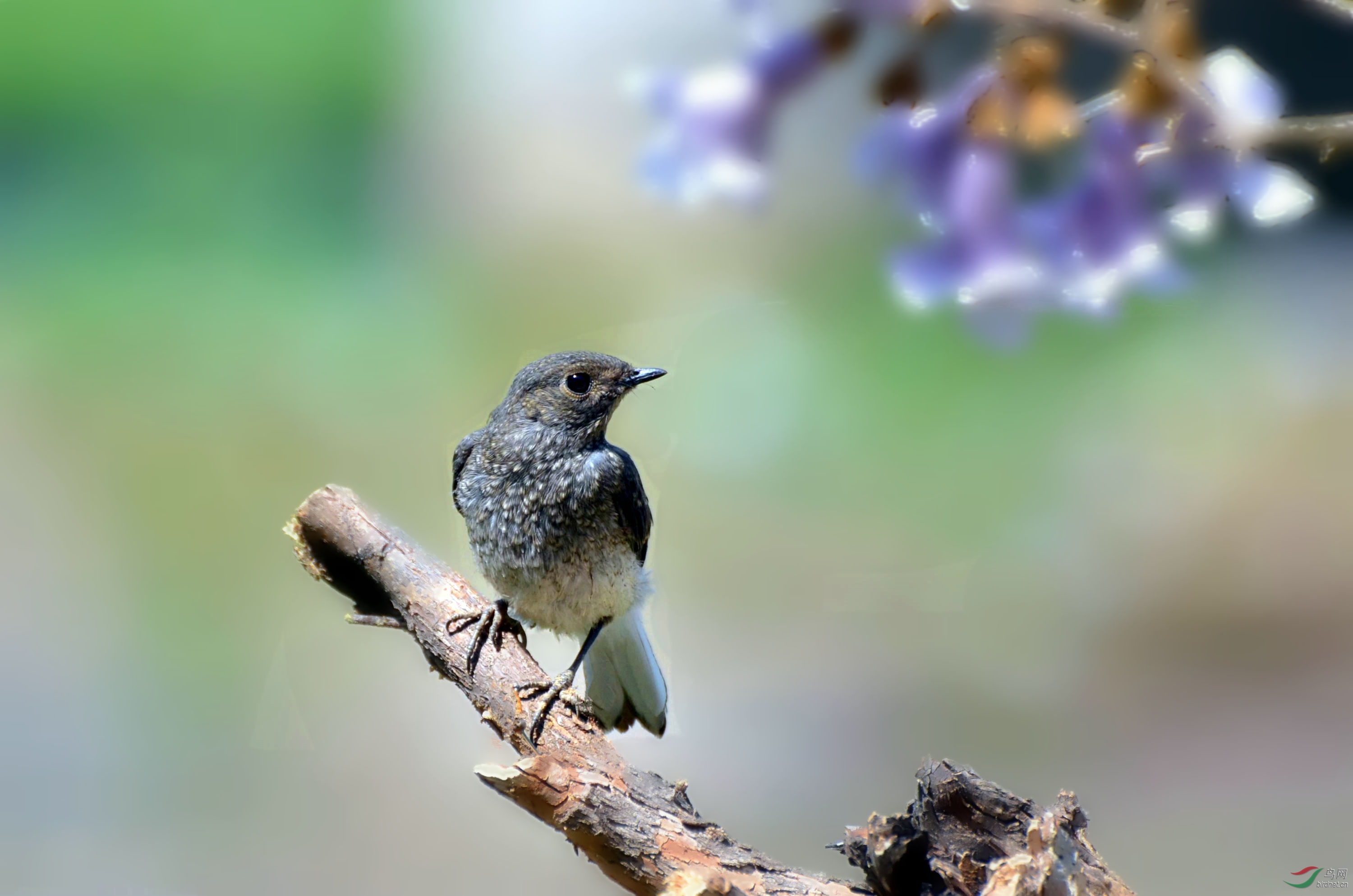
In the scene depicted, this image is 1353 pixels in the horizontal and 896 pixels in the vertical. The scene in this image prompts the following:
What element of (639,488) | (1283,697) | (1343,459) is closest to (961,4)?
(639,488)

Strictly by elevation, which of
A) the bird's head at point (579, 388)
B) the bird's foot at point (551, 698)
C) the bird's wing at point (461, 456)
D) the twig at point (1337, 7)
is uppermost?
the bird's head at point (579, 388)

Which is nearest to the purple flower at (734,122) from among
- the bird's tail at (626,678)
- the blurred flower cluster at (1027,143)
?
the blurred flower cluster at (1027,143)

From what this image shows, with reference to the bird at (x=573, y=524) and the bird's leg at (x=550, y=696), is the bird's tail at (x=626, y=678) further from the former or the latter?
the bird's leg at (x=550, y=696)

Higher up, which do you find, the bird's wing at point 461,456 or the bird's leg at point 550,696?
the bird's wing at point 461,456

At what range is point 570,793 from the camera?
59.7 inches

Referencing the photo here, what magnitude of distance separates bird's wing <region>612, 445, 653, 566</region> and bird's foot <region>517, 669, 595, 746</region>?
333 mm

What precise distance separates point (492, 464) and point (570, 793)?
77 centimetres

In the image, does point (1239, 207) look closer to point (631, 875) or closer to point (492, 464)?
point (631, 875)

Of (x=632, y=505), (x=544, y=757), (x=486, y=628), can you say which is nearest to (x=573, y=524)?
(x=632, y=505)

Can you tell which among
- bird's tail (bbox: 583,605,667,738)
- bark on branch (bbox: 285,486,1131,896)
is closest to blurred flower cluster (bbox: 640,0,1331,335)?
bark on branch (bbox: 285,486,1131,896)

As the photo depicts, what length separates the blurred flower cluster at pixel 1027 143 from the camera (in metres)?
0.69

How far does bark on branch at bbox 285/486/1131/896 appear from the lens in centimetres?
134

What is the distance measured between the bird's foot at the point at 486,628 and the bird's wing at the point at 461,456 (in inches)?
10.2

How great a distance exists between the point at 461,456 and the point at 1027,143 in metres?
1.66
